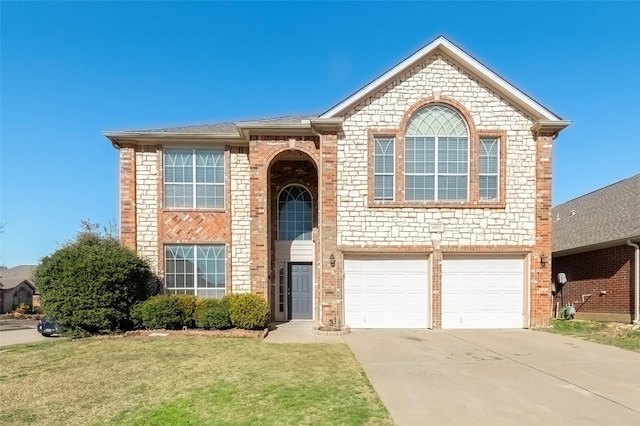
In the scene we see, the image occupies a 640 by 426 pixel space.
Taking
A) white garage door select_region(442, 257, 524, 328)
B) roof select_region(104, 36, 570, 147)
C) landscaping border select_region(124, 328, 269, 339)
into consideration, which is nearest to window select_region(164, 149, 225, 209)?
roof select_region(104, 36, 570, 147)

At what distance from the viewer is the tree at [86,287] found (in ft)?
36.2

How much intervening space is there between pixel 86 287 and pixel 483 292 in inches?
493

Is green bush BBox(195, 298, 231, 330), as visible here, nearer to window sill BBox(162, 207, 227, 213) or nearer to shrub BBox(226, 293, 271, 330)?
shrub BBox(226, 293, 271, 330)

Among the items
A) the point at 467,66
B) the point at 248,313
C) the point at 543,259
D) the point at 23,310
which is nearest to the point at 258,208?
the point at 248,313

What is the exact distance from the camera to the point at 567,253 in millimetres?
16484

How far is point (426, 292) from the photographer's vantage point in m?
12.3

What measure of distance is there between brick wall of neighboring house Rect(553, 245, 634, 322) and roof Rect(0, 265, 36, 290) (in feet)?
141

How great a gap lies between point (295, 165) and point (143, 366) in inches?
344

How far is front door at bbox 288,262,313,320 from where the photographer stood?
13969 mm

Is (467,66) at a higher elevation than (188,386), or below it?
higher

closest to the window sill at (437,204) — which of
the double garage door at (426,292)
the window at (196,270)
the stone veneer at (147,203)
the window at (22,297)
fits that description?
the double garage door at (426,292)

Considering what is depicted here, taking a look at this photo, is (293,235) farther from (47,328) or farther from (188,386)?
(47,328)

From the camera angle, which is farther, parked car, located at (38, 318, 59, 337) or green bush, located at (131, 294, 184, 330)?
parked car, located at (38, 318, 59, 337)

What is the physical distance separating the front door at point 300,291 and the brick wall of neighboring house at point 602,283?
1124 cm
